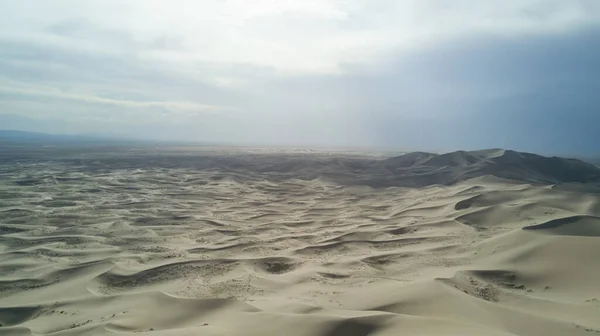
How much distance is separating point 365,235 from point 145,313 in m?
4.77

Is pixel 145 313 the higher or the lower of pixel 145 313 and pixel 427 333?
the lower

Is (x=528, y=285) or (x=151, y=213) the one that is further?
(x=151, y=213)

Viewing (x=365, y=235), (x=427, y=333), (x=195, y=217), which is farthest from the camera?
(x=195, y=217)

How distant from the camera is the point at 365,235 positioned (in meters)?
8.04

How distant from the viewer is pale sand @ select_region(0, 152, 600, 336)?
12.9 ft

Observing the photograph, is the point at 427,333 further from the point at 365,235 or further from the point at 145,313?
the point at 365,235

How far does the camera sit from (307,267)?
19.9ft

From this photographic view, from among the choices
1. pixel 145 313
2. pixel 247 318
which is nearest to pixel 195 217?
pixel 145 313

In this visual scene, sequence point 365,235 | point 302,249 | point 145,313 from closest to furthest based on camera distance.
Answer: point 145,313, point 302,249, point 365,235

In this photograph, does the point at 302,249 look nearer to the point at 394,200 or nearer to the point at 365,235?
the point at 365,235

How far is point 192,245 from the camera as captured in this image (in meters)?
7.62

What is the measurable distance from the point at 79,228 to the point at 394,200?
933 centimetres

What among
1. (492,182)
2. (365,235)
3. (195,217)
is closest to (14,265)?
(195,217)

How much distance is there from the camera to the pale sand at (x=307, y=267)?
395 centimetres
